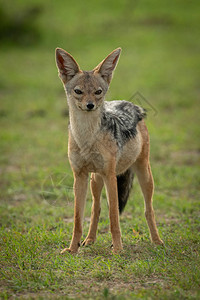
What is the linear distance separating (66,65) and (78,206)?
1.66 meters

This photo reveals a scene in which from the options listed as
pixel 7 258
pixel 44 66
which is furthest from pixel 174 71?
pixel 7 258

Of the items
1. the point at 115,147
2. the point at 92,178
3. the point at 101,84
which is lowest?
the point at 92,178

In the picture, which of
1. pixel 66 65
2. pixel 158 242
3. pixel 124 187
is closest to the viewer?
pixel 66 65

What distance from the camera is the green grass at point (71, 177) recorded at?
4.31m

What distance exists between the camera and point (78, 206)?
17.5ft

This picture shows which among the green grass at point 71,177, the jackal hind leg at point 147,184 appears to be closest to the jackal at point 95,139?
the jackal hind leg at point 147,184

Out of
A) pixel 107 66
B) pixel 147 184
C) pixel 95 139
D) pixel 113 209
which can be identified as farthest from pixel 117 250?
pixel 107 66

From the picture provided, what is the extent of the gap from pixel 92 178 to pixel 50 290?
1.94 m

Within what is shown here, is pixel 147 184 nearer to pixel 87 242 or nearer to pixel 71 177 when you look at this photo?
pixel 87 242

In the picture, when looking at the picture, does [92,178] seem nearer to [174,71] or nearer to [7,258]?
[7,258]

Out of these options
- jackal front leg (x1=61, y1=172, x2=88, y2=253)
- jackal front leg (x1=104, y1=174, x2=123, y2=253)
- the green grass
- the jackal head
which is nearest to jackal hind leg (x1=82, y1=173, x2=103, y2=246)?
the green grass

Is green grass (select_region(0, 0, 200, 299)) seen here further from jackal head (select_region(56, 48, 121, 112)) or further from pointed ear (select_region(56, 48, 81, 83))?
pointed ear (select_region(56, 48, 81, 83))

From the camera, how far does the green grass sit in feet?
14.1

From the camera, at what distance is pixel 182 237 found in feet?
18.4
